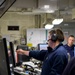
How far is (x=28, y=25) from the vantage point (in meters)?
10.3

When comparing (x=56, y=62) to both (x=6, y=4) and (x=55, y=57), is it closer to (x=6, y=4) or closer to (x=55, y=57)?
(x=55, y=57)

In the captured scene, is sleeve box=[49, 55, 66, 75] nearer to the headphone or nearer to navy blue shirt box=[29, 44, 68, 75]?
navy blue shirt box=[29, 44, 68, 75]

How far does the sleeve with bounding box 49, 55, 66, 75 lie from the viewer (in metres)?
2.48

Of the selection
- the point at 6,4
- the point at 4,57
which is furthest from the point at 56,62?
the point at 6,4

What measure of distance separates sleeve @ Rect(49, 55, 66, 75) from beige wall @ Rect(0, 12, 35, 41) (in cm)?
757

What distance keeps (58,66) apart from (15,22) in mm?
7749

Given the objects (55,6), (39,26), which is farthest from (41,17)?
(55,6)

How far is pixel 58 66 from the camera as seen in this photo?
Result: 2492mm

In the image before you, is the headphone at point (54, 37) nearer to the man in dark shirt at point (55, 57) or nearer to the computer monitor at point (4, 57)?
the man in dark shirt at point (55, 57)

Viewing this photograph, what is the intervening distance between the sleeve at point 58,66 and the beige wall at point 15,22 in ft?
24.8

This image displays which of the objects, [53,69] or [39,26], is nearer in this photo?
[53,69]

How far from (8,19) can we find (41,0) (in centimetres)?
441

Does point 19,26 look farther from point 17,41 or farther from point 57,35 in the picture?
point 57,35

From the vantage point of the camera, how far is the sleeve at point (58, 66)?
248 centimetres
